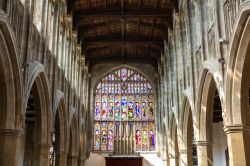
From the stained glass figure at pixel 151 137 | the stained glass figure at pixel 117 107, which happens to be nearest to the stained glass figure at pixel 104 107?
the stained glass figure at pixel 117 107

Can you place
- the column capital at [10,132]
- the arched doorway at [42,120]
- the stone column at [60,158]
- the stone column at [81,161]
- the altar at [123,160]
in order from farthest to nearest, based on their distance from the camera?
the altar at [123,160], the stone column at [81,161], the stone column at [60,158], the arched doorway at [42,120], the column capital at [10,132]

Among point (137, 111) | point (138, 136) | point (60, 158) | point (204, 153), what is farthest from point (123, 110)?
point (204, 153)

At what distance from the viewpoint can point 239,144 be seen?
1345 cm

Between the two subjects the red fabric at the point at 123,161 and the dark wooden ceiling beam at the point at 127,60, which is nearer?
the red fabric at the point at 123,161

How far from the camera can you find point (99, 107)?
37.4m

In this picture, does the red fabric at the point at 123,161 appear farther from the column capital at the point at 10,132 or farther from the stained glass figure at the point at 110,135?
the column capital at the point at 10,132

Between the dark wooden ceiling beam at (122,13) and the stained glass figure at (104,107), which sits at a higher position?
the dark wooden ceiling beam at (122,13)

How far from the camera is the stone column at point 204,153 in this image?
18.4 meters

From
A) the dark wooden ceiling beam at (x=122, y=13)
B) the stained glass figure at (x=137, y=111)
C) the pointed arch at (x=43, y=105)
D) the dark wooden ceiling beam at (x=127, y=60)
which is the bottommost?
the pointed arch at (x=43, y=105)

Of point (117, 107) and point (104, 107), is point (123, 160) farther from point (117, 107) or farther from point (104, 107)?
point (104, 107)

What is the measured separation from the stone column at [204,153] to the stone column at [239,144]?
501cm

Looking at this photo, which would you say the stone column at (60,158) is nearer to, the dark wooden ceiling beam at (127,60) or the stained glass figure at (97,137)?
the stained glass figure at (97,137)

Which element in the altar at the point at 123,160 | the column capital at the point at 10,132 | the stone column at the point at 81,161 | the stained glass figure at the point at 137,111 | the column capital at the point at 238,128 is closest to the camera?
the column capital at the point at 238,128

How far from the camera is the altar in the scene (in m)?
34.1
